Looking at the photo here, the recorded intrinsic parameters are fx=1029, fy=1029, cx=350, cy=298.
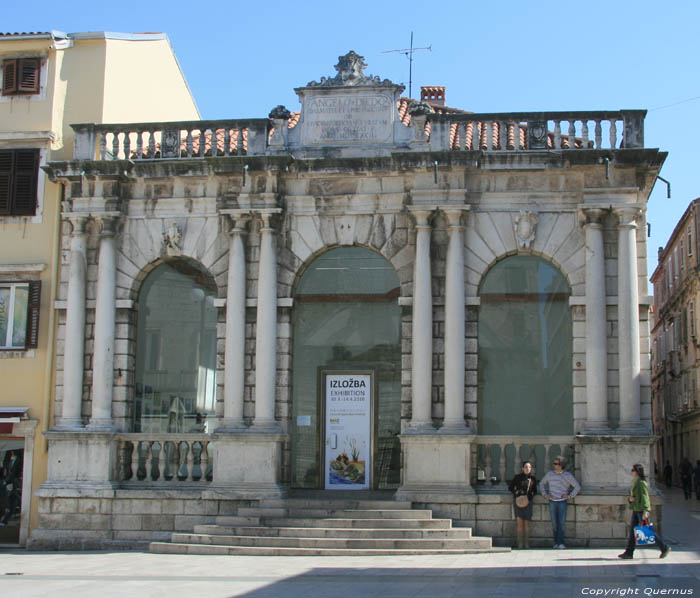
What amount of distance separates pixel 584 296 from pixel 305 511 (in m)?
6.61

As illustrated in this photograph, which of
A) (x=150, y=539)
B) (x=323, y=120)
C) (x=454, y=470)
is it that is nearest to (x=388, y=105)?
(x=323, y=120)

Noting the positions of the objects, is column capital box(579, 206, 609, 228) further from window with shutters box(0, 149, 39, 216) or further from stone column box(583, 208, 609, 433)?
window with shutters box(0, 149, 39, 216)

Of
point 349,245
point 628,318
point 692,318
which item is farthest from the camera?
point 692,318

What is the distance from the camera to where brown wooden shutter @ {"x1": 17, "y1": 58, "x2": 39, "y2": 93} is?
22.1m

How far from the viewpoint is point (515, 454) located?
1944 centimetres

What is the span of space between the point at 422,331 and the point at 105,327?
20.8 ft

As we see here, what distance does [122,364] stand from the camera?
67.9ft

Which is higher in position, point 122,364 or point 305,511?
point 122,364

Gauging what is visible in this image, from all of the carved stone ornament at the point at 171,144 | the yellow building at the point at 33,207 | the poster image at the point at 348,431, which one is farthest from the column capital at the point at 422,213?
the yellow building at the point at 33,207

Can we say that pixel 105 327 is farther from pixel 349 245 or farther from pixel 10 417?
pixel 349 245

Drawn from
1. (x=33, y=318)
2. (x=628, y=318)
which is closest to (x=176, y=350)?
(x=33, y=318)

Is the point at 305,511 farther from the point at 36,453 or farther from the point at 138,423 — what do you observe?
the point at 36,453

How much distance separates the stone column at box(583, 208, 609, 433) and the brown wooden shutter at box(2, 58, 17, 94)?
40.4ft

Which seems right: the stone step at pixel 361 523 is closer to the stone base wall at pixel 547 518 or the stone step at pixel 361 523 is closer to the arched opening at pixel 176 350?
the stone base wall at pixel 547 518
